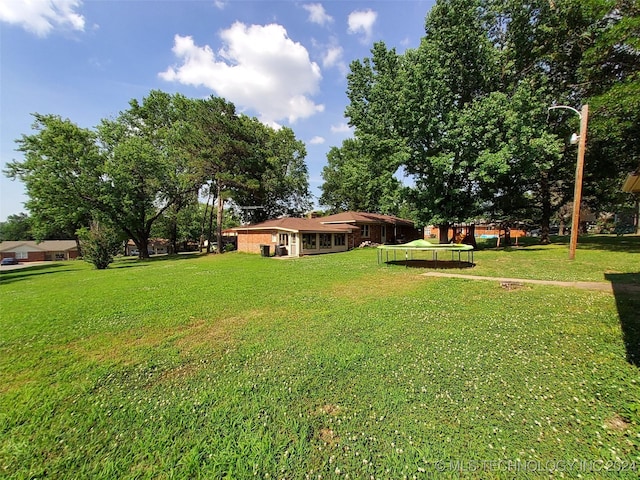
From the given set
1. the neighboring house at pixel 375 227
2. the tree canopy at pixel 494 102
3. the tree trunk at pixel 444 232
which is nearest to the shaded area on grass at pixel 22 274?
the neighboring house at pixel 375 227

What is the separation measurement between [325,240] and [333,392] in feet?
68.0

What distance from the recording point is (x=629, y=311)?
17.2 feet

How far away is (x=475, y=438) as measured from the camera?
2.62m

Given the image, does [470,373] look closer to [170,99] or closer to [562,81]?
[562,81]

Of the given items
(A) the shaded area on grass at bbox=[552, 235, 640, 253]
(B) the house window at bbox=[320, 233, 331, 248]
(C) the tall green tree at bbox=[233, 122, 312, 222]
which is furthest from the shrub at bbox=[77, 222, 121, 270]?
(A) the shaded area on grass at bbox=[552, 235, 640, 253]

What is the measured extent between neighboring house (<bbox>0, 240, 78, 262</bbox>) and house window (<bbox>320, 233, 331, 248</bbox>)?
5732 cm

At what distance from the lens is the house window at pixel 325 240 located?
2367 centimetres

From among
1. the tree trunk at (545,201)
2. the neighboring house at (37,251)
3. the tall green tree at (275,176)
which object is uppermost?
the tall green tree at (275,176)

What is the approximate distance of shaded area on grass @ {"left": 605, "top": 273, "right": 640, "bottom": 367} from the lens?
3914mm

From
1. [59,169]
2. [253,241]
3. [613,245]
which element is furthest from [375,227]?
[59,169]

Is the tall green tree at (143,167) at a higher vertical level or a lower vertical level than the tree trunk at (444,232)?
higher

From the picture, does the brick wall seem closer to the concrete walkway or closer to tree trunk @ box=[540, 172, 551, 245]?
the concrete walkway

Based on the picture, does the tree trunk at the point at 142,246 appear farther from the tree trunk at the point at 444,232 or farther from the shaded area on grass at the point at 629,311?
the shaded area on grass at the point at 629,311

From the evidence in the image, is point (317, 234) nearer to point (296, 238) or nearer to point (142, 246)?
point (296, 238)
